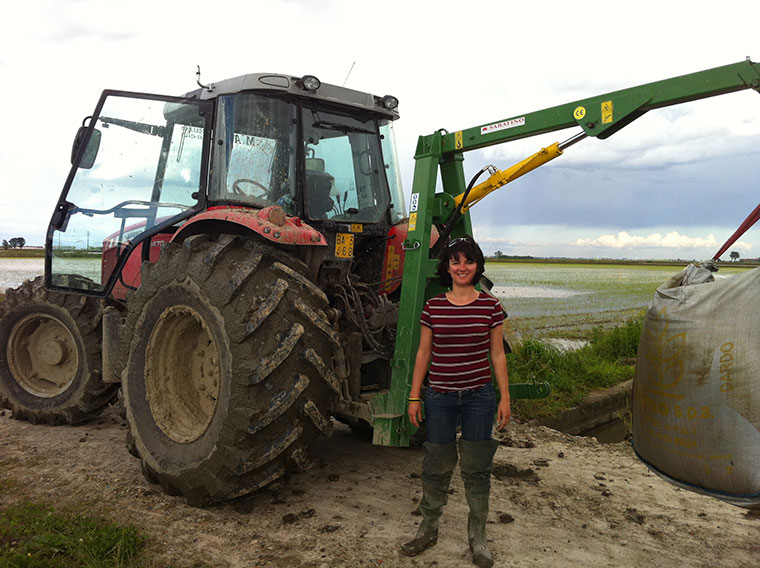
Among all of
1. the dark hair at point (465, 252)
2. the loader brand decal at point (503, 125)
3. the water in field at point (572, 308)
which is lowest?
the water in field at point (572, 308)

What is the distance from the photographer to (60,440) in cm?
477

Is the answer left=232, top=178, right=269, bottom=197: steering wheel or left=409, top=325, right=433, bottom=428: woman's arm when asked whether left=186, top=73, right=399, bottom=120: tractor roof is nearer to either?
left=232, top=178, right=269, bottom=197: steering wheel

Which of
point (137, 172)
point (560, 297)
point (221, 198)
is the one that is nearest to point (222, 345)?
point (221, 198)

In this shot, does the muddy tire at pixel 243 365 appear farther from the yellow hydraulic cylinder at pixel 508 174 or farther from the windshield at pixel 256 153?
the yellow hydraulic cylinder at pixel 508 174

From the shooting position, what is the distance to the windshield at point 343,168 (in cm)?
412

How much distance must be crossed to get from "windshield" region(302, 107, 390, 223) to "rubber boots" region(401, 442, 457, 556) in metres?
1.74

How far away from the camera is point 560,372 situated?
719 cm

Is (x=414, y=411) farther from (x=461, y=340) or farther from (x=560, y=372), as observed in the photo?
(x=560, y=372)

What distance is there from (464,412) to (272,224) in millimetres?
1419

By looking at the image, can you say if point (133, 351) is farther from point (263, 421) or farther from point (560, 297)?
point (560, 297)

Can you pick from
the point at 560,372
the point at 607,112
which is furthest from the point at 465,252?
the point at 560,372

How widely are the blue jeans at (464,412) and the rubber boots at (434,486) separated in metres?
0.06

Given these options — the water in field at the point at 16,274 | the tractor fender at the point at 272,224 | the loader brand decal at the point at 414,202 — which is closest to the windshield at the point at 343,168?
the tractor fender at the point at 272,224

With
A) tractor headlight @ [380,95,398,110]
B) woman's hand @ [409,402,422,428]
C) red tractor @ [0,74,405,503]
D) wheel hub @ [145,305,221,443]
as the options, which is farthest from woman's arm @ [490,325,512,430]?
tractor headlight @ [380,95,398,110]
